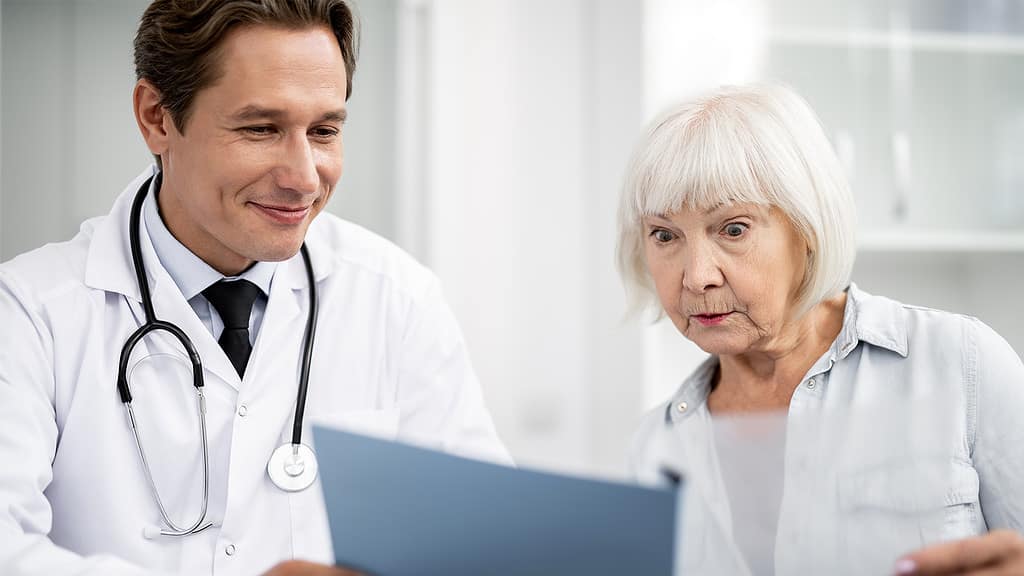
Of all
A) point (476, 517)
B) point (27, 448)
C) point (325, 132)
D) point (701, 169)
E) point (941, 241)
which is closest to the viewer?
point (476, 517)

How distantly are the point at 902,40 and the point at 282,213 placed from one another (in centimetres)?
191

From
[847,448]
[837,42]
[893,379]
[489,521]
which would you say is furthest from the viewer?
[837,42]

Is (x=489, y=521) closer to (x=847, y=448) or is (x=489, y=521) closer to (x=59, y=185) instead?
(x=847, y=448)

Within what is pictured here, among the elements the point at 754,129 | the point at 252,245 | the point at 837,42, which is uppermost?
the point at 837,42

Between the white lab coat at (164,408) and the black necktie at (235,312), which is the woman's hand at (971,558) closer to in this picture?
the white lab coat at (164,408)

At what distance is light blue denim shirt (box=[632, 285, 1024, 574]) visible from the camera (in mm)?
917

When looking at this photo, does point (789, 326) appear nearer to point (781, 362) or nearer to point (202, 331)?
point (781, 362)

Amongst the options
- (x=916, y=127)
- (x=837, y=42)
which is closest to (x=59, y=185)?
(x=837, y=42)

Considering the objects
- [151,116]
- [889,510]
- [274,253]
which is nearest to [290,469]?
[274,253]

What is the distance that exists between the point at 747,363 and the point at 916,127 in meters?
1.47

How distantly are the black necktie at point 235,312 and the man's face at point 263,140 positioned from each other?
8cm

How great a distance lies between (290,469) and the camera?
125 cm

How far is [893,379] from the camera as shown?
123 centimetres

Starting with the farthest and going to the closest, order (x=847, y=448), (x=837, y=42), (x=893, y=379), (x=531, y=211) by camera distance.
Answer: (x=531, y=211)
(x=837, y=42)
(x=893, y=379)
(x=847, y=448)
